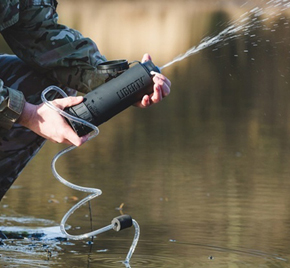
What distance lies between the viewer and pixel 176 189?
5.49 meters

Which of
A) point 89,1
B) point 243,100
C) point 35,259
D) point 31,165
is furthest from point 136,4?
point 35,259

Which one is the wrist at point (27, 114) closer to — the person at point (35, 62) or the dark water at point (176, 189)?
the person at point (35, 62)

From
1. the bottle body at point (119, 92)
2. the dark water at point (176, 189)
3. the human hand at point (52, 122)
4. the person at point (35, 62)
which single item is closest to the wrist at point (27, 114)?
the human hand at point (52, 122)

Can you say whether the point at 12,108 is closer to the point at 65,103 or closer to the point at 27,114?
the point at 27,114

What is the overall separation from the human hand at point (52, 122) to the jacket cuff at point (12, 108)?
0.03 metres

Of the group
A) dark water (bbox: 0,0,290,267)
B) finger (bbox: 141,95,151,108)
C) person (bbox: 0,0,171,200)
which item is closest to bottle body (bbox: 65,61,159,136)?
finger (bbox: 141,95,151,108)

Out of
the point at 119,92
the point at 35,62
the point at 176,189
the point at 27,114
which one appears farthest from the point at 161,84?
the point at 176,189

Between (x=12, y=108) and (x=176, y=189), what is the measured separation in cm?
214

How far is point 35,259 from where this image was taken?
3824 millimetres

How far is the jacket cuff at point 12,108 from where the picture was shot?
350cm

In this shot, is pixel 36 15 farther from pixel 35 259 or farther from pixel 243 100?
pixel 243 100

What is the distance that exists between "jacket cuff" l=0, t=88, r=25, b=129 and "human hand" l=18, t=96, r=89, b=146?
3 cm

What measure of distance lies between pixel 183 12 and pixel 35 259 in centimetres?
2932

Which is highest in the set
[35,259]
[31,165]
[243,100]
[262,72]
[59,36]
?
[59,36]
